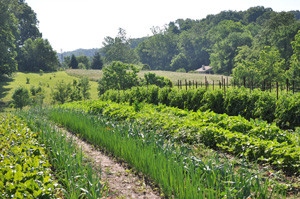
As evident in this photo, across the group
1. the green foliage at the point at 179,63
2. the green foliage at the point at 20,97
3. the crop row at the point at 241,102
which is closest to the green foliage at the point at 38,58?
the green foliage at the point at 20,97

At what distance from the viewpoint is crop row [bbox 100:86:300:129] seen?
23.5ft

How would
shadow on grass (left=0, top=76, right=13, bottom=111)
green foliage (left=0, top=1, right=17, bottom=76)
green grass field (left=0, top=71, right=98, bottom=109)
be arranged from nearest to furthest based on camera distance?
shadow on grass (left=0, top=76, right=13, bottom=111)
green grass field (left=0, top=71, right=98, bottom=109)
green foliage (left=0, top=1, right=17, bottom=76)

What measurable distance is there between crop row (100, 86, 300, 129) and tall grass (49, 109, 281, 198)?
3223mm

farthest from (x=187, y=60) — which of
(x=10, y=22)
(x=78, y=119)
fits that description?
(x=78, y=119)

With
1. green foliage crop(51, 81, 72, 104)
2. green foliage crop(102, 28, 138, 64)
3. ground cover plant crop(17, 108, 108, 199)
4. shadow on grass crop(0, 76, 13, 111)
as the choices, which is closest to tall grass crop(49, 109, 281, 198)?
ground cover plant crop(17, 108, 108, 199)

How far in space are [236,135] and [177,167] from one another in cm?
209

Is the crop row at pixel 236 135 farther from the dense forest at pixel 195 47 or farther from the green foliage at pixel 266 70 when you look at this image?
the green foliage at pixel 266 70

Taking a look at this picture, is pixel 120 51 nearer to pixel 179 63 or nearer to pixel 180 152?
pixel 179 63

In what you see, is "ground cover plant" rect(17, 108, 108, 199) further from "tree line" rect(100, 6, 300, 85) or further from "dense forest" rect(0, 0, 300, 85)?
"tree line" rect(100, 6, 300, 85)

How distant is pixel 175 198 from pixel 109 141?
2591 mm

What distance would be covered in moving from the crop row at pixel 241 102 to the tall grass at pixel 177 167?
3223 millimetres

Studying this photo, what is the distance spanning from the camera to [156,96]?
41.2ft

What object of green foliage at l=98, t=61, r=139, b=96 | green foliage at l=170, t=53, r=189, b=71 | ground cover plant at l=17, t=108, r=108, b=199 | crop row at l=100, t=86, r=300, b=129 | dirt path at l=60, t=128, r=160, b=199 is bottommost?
dirt path at l=60, t=128, r=160, b=199

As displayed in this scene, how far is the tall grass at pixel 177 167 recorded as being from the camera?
9.61 feet
